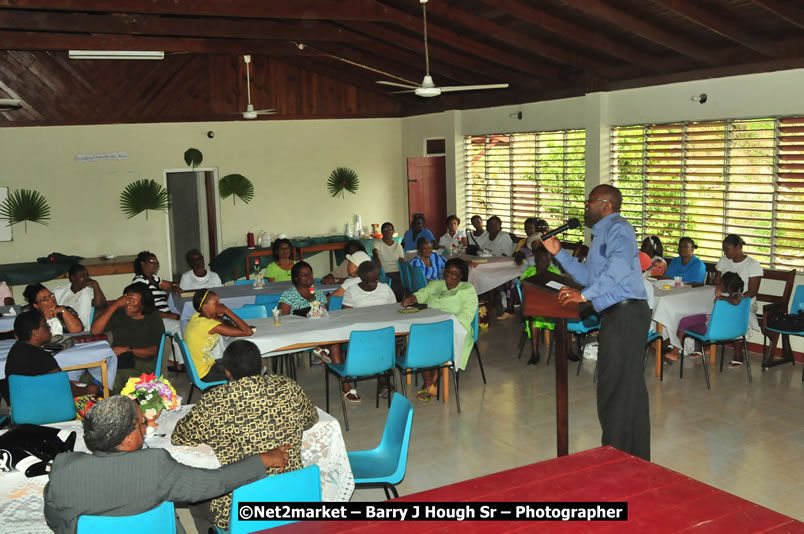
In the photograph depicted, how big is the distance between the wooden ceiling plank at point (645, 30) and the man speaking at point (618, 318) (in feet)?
13.4

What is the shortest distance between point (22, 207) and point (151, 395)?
8.62m

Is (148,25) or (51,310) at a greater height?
(148,25)

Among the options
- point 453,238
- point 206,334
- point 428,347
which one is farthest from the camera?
point 453,238

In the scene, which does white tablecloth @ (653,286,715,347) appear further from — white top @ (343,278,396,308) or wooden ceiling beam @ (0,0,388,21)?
wooden ceiling beam @ (0,0,388,21)

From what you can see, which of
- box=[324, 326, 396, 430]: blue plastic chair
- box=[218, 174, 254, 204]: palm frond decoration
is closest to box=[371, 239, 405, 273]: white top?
box=[218, 174, 254, 204]: palm frond decoration

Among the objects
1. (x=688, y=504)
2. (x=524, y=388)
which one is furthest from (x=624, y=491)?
(x=524, y=388)

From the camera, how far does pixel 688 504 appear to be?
287 centimetres

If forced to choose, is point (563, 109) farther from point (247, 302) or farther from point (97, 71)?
point (97, 71)

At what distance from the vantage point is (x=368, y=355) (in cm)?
613

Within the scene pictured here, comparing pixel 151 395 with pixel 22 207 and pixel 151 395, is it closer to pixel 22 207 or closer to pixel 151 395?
pixel 151 395

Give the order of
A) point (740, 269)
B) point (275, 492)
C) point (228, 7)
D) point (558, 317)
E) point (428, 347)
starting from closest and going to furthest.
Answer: point (275, 492) < point (558, 317) < point (428, 347) < point (740, 269) < point (228, 7)

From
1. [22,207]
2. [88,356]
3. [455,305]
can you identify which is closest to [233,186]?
[22,207]

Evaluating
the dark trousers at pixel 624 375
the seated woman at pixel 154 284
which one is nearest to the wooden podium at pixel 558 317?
the dark trousers at pixel 624 375

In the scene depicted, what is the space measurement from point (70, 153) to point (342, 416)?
7.76 meters
